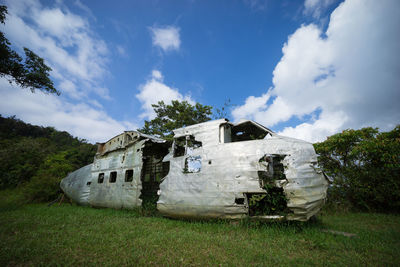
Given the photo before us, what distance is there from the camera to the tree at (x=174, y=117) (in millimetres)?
18109

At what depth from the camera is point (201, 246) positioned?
12.0 ft

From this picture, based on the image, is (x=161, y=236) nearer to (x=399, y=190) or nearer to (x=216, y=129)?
(x=216, y=129)

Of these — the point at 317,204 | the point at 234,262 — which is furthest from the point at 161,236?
the point at 317,204

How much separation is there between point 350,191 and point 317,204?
5.72 m

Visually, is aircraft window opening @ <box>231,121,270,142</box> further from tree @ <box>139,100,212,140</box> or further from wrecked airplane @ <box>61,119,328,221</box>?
tree @ <box>139,100,212,140</box>

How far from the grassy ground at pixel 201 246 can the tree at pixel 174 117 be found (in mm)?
13054

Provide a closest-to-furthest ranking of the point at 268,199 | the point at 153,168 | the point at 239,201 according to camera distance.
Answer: the point at 268,199, the point at 239,201, the point at 153,168

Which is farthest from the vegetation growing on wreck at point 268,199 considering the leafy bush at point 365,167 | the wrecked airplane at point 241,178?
the leafy bush at point 365,167

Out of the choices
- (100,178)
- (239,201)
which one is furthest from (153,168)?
(239,201)

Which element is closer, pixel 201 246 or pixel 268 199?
pixel 201 246

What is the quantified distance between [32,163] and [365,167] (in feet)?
122

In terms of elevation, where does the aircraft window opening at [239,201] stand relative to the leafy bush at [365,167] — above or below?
below

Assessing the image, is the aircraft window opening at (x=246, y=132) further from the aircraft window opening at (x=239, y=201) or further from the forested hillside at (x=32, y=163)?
the forested hillside at (x=32, y=163)

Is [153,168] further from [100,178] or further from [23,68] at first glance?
[23,68]
